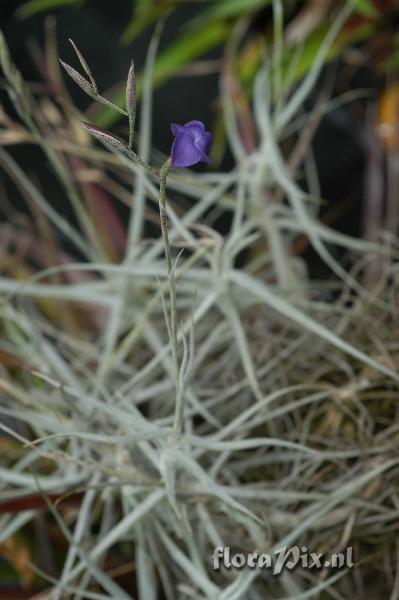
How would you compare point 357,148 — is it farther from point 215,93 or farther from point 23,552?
point 23,552

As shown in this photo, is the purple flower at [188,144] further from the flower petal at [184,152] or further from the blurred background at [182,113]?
the blurred background at [182,113]

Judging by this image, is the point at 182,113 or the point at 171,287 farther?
the point at 182,113

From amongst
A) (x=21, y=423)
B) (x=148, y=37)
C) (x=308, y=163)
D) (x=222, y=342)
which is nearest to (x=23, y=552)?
(x=21, y=423)

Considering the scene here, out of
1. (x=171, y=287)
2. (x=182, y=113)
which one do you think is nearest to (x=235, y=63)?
(x=182, y=113)

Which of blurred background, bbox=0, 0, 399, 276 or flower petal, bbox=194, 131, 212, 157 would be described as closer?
flower petal, bbox=194, 131, 212, 157

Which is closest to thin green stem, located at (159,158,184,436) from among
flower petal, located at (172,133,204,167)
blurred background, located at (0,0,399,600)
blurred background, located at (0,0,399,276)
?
flower petal, located at (172,133,204,167)

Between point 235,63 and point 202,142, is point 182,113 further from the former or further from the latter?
point 202,142

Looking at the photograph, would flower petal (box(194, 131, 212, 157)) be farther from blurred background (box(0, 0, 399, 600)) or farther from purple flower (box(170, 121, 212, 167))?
blurred background (box(0, 0, 399, 600))

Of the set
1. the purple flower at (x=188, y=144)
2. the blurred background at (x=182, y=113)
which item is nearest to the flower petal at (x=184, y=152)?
the purple flower at (x=188, y=144)
